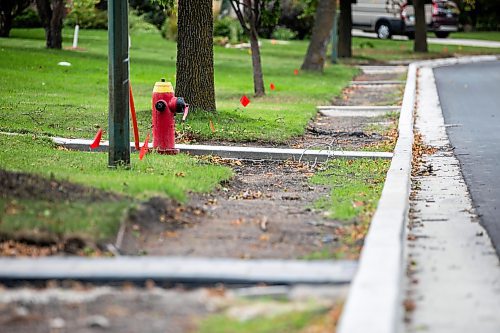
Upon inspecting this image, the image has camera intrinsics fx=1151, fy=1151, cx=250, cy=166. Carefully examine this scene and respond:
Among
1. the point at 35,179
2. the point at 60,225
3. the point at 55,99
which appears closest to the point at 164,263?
the point at 60,225

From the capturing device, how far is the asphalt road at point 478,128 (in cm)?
1136

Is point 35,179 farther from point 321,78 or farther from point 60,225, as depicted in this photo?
point 321,78

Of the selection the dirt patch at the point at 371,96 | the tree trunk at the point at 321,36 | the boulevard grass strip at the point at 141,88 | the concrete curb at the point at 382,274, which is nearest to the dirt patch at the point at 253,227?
the concrete curb at the point at 382,274

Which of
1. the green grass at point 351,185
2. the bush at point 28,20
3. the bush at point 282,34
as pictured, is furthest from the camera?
the bush at point 282,34

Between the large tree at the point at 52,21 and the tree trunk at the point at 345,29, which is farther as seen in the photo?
the tree trunk at the point at 345,29

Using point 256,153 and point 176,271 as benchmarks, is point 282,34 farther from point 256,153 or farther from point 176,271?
point 176,271

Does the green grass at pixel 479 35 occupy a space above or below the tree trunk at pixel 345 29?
below

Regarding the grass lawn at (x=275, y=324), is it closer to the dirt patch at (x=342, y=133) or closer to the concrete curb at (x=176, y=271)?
the concrete curb at (x=176, y=271)

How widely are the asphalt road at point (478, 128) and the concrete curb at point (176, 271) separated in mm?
2273

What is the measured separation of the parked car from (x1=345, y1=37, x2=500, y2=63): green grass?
166 cm

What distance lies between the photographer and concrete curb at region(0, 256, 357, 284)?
6.91 metres

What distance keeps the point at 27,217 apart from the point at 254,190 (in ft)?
12.3

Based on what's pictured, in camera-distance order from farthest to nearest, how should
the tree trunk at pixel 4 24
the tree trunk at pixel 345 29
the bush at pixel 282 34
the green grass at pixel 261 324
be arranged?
the bush at pixel 282 34 → the tree trunk at pixel 345 29 → the tree trunk at pixel 4 24 → the green grass at pixel 261 324

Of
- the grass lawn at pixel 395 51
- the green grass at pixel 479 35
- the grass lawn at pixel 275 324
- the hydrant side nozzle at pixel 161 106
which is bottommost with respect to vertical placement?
the grass lawn at pixel 395 51
